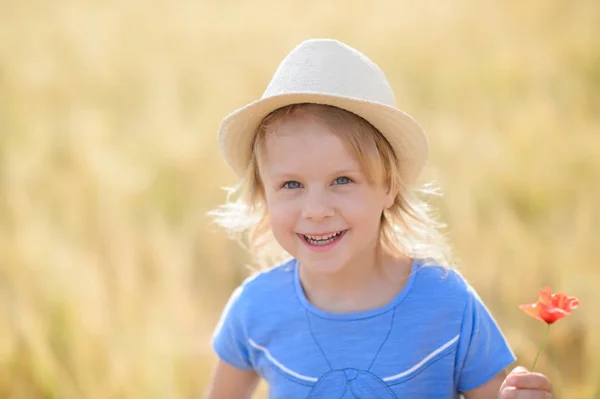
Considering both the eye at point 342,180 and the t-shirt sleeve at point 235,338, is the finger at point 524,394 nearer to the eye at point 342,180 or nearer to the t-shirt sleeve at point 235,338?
the eye at point 342,180

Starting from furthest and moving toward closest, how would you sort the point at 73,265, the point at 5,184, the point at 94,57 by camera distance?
the point at 94,57 < the point at 5,184 < the point at 73,265

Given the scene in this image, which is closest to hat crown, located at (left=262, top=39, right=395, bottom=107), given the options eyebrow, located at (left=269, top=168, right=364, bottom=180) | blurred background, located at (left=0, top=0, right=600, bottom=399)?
eyebrow, located at (left=269, top=168, right=364, bottom=180)

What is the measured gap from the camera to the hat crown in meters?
1.61

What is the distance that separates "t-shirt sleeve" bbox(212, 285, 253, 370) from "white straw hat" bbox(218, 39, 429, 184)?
36 cm

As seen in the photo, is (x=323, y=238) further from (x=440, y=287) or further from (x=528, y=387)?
(x=528, y=387)

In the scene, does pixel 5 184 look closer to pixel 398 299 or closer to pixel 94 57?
pixel 94 57

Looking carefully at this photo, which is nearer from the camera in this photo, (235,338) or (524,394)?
(524,394)

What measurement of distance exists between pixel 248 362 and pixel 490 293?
0.75 m

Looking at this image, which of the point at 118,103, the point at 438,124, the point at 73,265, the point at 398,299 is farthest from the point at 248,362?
the point at 118,103

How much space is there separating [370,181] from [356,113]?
125 millimetres

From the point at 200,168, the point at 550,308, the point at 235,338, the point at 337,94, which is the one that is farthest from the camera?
the point at 200,168

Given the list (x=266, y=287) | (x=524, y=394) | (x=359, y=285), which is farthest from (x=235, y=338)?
(x=524, y=394)

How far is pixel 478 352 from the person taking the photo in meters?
1.68

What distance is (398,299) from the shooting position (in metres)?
1.73
